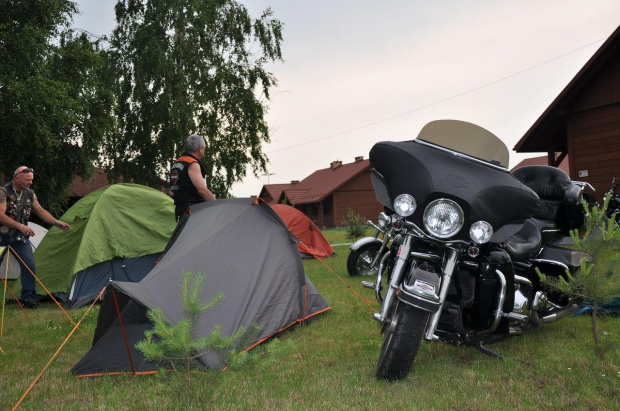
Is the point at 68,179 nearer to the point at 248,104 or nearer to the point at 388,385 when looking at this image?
the point at 248,104

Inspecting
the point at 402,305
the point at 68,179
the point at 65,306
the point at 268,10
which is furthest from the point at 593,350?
the point at 268,10

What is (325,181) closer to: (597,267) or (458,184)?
(597,267)

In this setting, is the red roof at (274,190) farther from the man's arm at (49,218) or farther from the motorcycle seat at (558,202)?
the motorcycle seat at (558,202)

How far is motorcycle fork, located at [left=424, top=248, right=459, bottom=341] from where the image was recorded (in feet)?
10.7

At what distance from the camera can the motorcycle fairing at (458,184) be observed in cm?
328

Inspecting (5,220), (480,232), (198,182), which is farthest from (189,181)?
(480,232)

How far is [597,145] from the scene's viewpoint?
1324cm

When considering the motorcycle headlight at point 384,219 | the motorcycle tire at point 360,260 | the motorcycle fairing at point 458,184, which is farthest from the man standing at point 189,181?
the motorcycle tire at point 360,260

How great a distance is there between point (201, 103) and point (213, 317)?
59.5 ft

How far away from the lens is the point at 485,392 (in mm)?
3252

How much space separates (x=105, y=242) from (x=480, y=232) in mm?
5462

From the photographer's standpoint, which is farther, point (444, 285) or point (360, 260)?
point (360, 260)

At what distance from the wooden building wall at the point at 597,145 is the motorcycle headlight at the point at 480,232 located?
36.0 feet

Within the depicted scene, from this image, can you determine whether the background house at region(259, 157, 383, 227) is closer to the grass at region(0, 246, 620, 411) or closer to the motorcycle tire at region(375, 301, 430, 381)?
the grass at region(0, 246, 620, 411)
